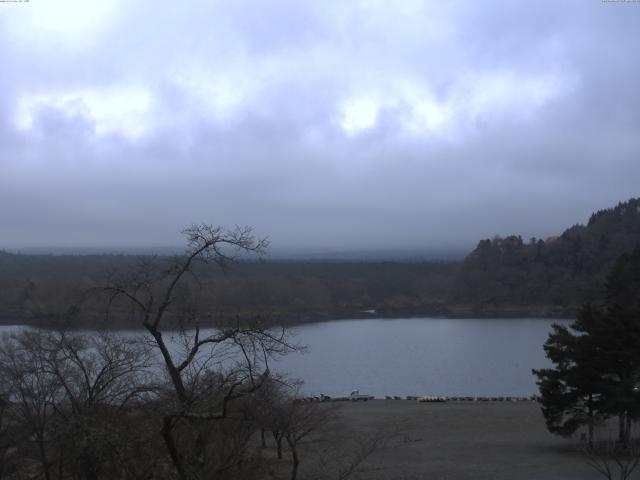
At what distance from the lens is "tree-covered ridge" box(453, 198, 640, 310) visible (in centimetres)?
6669

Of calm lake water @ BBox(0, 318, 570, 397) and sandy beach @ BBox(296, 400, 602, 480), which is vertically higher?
sandy beach @ BBox(296, 400, 602, 480)

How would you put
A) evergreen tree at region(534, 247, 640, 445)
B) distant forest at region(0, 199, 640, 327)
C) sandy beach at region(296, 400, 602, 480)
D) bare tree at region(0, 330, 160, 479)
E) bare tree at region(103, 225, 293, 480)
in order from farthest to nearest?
distant forest at region(0, 199, 640, 327), evergreen tree at region(534, 247, 640, 445), sandy beach at region(296, 400, 602, 480), bare tree at region(0, 330, 160, 479), bare tree at region(103, 225, 293, 480)

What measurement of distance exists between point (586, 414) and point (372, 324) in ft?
131

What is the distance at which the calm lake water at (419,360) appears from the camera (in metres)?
28.8

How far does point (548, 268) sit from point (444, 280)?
11118 mm

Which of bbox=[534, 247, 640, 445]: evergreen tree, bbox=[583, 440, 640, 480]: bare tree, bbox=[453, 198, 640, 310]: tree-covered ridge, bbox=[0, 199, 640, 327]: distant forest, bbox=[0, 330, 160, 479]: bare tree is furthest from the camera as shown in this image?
bbox=[453, 198, 640, 310]: tree-covered ridge

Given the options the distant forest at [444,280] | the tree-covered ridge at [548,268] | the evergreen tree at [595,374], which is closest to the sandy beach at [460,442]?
the evergreen tree at [595,374]

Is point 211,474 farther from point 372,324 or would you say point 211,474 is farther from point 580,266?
point 580,266

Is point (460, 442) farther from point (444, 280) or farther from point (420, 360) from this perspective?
point (444, 280)

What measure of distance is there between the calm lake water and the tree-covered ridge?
16857 mm

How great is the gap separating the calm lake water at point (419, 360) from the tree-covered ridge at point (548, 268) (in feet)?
55.3

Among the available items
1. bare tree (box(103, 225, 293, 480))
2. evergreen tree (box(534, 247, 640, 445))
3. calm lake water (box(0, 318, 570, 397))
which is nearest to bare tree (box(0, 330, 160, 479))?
bare tree (box(103, 225, 293, 480))

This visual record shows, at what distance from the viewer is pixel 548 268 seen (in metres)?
71.9

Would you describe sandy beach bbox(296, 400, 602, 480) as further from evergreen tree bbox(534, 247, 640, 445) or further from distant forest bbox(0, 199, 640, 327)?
distant forest bbox(0, 199, 640, 327)
